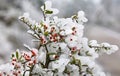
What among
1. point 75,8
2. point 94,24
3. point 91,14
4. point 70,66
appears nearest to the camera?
point 70,66

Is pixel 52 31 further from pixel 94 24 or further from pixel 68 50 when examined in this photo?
pixel 94 24

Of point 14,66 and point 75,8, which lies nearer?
point 14,66

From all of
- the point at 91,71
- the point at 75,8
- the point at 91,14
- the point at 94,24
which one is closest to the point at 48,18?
the point at 91,71

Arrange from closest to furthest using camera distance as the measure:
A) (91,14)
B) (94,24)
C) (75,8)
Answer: (75,8), (91,14), (94,24)

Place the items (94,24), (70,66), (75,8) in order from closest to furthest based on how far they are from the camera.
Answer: (70,66)
(75,8)
(94,24)

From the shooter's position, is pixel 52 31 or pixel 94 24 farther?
pixel 94 24

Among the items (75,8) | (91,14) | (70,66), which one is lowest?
(70,66)

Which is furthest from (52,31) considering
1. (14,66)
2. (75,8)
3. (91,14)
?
(91,14)

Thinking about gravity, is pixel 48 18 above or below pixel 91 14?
below

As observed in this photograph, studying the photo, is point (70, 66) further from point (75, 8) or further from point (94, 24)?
point (94, 24)
